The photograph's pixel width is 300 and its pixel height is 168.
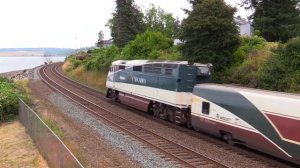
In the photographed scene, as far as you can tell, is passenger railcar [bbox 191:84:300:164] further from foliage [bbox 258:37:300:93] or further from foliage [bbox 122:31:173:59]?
foliage [bbox 122:31:173:59]

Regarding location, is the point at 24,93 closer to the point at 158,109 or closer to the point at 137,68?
the point at 137,68

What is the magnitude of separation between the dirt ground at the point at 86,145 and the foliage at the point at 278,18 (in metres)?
19.0

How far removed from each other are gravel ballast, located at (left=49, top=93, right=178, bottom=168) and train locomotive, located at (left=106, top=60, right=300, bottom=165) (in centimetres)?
344

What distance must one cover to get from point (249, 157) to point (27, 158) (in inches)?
382

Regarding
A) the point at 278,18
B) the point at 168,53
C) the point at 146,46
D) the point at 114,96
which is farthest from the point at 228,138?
the point at 146,46

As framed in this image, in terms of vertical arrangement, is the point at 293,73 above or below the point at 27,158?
above

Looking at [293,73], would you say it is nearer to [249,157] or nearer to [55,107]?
[249,157]

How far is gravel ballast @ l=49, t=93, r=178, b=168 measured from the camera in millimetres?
16938

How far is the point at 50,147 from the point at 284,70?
44.7 ft

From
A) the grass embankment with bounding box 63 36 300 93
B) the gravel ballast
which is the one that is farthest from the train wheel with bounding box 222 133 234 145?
the grass embankment with bounding box 63 36 300 93

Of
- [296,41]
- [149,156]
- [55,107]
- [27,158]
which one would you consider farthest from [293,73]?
[55,107]

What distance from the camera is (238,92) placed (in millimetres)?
18062

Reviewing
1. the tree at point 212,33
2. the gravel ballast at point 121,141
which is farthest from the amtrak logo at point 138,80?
the gravel ballast at point 121,141

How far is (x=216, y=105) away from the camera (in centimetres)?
1964
